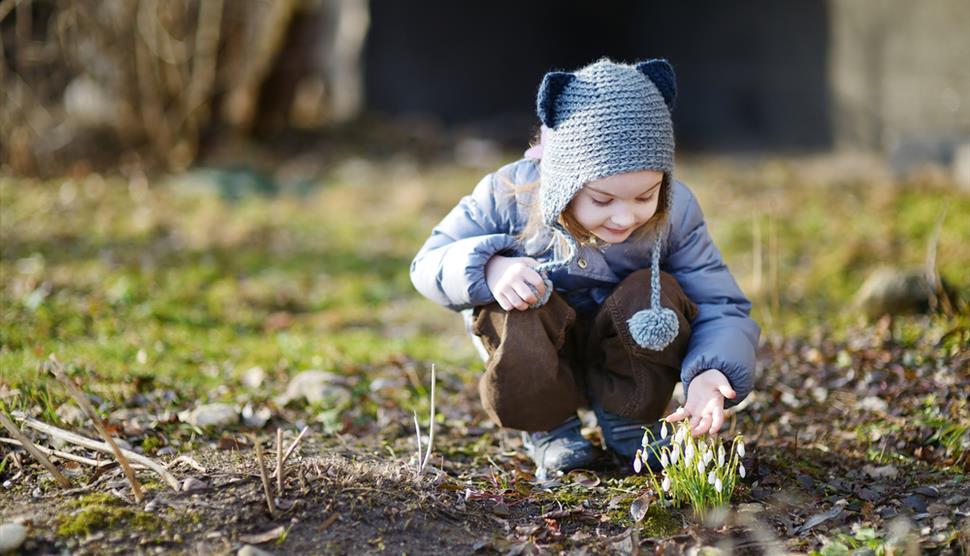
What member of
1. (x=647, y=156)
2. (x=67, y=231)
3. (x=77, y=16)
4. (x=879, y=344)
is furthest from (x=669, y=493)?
(x=77, y=16)

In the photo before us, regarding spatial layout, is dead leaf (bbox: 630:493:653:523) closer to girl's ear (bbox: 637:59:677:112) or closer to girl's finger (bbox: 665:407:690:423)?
girl's finger (bbox: 665:407:690:423)

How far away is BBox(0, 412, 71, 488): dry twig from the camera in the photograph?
271cm

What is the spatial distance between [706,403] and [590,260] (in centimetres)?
59

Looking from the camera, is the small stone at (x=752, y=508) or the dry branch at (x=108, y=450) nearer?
the dry branch at (x=108, y=450)

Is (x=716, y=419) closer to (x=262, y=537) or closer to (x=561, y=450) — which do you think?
(x=561, y=450)

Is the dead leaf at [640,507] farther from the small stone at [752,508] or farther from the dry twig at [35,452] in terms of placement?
the dry twig at [35,452]

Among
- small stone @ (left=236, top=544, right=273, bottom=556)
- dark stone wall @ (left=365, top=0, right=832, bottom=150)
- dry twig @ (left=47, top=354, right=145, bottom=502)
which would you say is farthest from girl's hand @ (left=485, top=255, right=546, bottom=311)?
dark stone wall @ (left=365, top=0, right=832, bottom=150)

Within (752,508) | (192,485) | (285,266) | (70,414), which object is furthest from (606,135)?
(285,266)

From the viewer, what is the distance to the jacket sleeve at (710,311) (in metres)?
2.94

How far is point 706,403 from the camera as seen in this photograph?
2863mm

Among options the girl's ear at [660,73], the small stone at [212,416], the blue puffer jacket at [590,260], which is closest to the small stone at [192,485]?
the small stone at [212,416]

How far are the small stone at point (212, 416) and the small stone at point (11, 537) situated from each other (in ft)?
3.46

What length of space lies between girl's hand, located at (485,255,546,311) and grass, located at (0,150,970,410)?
1544 millimetres

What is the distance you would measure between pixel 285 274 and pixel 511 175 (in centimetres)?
356
